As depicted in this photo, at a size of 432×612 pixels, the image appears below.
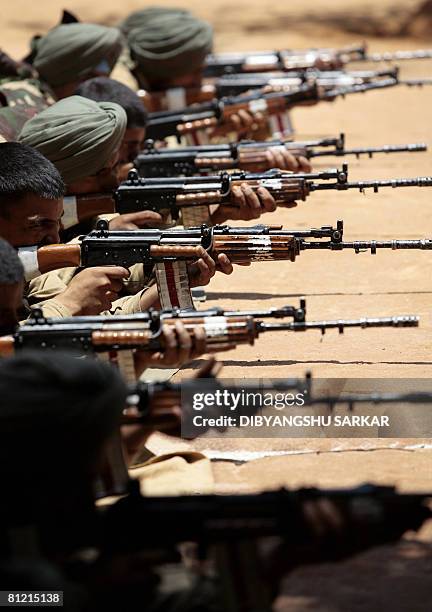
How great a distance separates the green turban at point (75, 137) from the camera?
25.2 feet

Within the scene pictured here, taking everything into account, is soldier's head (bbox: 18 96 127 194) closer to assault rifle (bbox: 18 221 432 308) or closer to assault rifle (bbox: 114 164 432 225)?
assault rifle (bbox: 114 164 432 225)

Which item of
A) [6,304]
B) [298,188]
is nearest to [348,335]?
[298,188]

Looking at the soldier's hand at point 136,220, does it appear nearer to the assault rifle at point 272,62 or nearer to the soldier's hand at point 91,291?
the soldier's hand at point 91,291

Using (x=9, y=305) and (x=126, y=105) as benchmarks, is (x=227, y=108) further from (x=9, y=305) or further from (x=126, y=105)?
(x=9, y=305)

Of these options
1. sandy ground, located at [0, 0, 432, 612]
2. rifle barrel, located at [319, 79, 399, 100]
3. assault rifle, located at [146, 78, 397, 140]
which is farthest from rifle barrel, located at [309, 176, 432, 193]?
rifle barrel, located at [319, 79, 399, 100]

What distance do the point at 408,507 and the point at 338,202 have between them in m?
7.70

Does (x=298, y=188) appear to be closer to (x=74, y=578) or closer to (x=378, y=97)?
(x=74, y=578)

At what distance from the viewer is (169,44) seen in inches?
478

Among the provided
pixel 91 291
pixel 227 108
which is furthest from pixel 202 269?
pixel 227 108

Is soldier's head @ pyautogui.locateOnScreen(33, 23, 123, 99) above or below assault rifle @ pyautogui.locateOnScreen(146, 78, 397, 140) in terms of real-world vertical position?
above

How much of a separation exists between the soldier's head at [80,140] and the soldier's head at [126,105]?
0.72 metres

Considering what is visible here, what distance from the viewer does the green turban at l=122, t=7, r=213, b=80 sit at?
12156 millimetres

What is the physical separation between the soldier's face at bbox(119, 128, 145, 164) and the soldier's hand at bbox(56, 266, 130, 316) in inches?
105

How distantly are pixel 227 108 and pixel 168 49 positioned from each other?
1266mm
